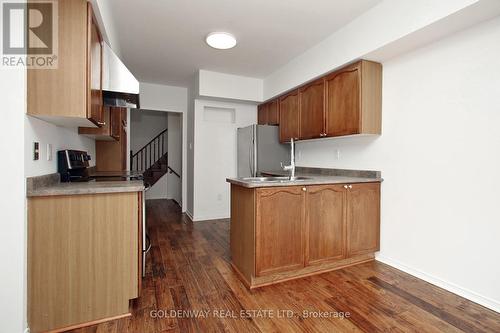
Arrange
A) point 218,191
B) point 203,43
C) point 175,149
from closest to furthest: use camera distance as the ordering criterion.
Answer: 1. point 203,43
2. point 218,191
3. point 175,149

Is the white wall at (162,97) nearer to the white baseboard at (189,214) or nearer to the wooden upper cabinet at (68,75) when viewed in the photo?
the white baseboard at (189,214)

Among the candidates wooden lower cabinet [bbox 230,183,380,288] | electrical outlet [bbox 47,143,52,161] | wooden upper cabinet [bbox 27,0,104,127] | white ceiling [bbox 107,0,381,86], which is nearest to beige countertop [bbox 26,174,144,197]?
electrical outlet [bbox 47,143,52,161]

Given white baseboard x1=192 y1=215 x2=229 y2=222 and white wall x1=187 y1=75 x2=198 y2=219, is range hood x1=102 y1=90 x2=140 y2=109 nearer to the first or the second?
white wall x1=187 y1=75 x2=198 y2=219

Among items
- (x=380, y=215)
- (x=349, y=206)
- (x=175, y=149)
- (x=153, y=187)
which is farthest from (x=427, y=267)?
(x=153, y=187)

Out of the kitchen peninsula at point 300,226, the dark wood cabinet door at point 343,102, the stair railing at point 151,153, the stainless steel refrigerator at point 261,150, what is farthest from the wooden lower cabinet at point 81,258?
the stair railing at point 151,153

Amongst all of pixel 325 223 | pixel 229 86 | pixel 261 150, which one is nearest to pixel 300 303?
pixel 325 223

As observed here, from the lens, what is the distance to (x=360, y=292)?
6.89ft

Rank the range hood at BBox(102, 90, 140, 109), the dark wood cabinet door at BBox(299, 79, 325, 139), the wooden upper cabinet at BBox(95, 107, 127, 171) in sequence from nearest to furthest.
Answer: the range hood at BBox(102, 90, 140, 109) → the dark wood cabinet door at BBox(299, 79, 325, 139) → the wooden upper cabinet at BBox(95, 107, 127, 171)

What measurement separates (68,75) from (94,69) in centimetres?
22

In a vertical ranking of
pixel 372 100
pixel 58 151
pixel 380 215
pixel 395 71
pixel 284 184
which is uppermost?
pixel 395 71

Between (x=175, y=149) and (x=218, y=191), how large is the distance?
2504 mm

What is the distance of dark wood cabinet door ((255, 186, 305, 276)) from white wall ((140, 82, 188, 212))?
3271 millimetres

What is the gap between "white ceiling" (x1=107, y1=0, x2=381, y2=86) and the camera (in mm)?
2381

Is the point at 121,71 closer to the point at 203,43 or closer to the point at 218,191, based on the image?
the point at 203,43
